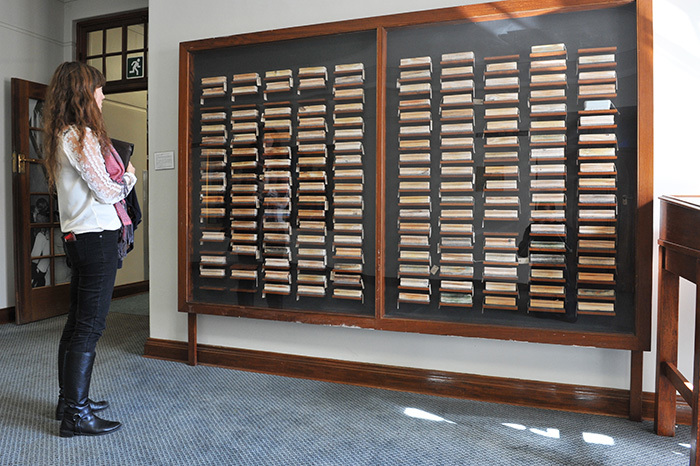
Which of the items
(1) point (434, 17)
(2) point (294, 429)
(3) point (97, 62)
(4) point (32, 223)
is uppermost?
(3) point (97, 62)

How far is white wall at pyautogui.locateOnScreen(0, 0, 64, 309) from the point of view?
400cm

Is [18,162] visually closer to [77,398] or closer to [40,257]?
[40,257]

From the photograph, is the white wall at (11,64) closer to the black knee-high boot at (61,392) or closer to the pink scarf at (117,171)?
the black knee-high boot at (61,392)

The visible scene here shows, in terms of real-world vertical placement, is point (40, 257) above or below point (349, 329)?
above

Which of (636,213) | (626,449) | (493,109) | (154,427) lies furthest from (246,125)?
(626,449)

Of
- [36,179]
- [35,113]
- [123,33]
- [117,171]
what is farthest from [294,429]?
[123,33]

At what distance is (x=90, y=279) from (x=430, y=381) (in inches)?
67.9

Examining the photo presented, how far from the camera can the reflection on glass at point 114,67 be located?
14.2 ft

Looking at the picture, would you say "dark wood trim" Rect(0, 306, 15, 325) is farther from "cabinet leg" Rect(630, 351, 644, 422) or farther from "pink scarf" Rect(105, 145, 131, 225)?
"cabinet leg" Rect(630, 351, 644, 422)

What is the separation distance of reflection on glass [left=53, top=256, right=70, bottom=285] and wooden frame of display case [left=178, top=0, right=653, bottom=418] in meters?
2.25

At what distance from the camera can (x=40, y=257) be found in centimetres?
418

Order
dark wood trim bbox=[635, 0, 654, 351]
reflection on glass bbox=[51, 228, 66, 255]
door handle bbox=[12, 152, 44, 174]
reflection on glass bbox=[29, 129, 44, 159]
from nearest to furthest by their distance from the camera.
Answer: dark wood trim bbox=[635, 0, 654, 351] → door handle bbox=[12, 152, 44, 174] → reflection on glass bbox=[29, 129, 44, 159] → reflection on glass bbox=[51, 228, 66, 255]

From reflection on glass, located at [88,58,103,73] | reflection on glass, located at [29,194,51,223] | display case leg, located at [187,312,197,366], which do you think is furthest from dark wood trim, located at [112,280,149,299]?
display case leg, located at [187,312,197,366]

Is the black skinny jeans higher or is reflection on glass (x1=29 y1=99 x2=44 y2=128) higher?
reflection on glass (x1=29 y1=99 x2=44 y2=128)
